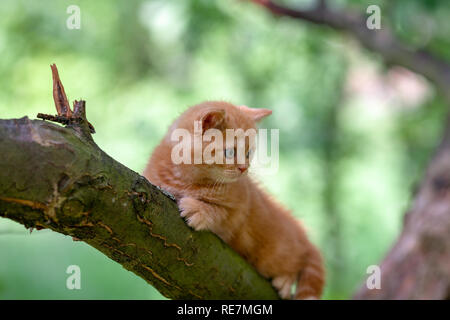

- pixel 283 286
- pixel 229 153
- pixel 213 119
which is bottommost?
pixel 283 286

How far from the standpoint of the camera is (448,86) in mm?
2959

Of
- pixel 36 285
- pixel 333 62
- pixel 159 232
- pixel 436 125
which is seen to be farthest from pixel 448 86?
pixel 36 285

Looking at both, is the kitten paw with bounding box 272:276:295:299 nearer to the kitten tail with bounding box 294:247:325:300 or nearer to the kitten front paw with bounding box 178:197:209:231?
the kitten tail with bounding box 294:247:325:300

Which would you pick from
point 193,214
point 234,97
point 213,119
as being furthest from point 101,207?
point 234,97

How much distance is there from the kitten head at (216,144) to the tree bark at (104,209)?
0.28 m

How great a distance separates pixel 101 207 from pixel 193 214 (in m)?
0.36

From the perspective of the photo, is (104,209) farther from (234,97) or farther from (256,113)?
(234,97)

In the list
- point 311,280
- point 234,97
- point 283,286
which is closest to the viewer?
point 283,286

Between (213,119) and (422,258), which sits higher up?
(213,119)

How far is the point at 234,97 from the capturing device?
4.47 metres

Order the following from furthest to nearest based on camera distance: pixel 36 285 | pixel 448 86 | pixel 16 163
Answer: pixel 36 285, pixel 448 86, pixel 16 163

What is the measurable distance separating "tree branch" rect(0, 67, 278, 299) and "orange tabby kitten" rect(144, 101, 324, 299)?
0.42 feet
